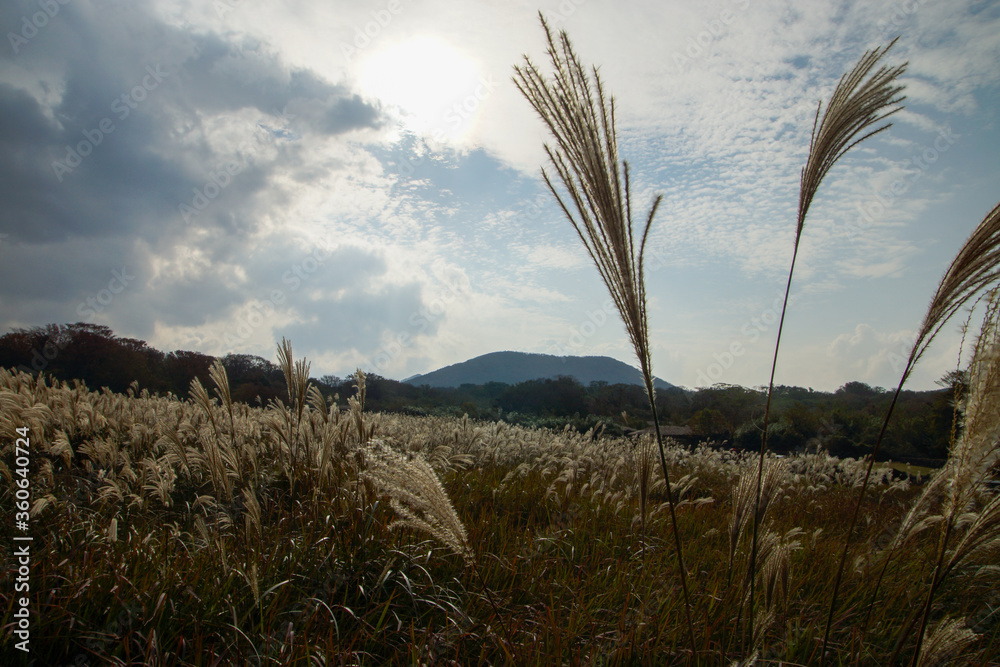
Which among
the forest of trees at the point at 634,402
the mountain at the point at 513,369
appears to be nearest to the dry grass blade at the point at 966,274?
the forest of trees at the point at 634,402

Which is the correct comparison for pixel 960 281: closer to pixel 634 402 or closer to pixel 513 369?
pixel 634 402

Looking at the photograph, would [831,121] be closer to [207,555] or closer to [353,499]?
[353,499]

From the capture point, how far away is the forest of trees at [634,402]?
507 inches

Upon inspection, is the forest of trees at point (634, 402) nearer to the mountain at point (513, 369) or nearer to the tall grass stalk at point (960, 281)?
the tall grass stalk at point (960, 281)

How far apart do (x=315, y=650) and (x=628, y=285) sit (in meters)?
2.03

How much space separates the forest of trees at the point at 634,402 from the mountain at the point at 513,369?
90022 mm

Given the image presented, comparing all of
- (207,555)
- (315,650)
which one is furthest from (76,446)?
(315,650)

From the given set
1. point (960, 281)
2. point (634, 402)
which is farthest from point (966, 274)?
point (634, 402)

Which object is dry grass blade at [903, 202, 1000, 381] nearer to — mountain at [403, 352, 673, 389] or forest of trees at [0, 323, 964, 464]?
forest of trees at [0, 323, 964, 464]

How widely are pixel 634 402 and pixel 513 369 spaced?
10135cm

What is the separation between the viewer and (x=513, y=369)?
12512 cm

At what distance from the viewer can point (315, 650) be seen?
6.59 ft

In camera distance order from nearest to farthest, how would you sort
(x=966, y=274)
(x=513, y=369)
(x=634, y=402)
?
(x=966, y=274) → (x=634, y=402) → (x=513, y=369)

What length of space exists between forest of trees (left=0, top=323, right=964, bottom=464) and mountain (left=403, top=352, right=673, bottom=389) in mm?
90022
